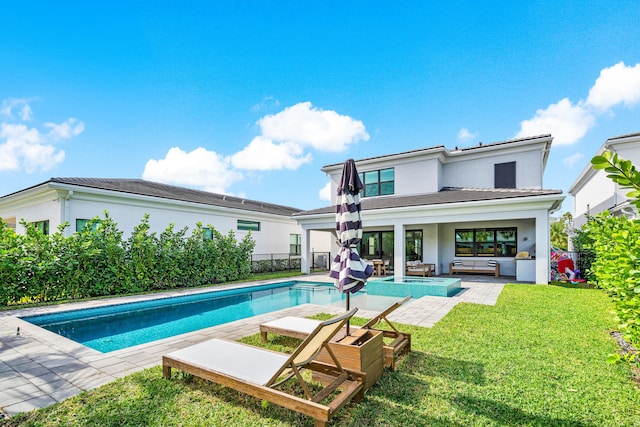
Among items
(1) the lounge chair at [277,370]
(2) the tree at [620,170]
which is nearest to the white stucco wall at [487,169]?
(1) the lounge chair at [277,370]

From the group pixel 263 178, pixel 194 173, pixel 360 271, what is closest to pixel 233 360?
pixel 360 271

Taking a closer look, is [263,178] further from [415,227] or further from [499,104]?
[499,104]

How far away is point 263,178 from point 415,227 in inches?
706

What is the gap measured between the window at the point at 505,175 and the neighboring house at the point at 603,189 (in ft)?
9.84

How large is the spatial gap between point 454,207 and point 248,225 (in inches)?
496

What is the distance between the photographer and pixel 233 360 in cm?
386

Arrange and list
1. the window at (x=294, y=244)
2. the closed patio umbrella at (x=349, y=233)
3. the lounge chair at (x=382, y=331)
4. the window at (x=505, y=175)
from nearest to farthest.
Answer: the lounge chair at (x=382, y=331) → the closed patio umbrella at (x=349, y=233) → the window at (x=505, y=175) → the window at (x=294, y=244)

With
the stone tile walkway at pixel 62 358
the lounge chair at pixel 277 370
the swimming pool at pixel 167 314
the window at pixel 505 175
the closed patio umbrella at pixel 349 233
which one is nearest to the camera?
the lounge chair at pixel 277 370

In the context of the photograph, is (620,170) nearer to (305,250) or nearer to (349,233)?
(349,233)

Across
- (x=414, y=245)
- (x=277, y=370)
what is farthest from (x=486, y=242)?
(x=277, y=370)

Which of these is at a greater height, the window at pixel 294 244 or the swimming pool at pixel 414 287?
the window at pixel 294 244

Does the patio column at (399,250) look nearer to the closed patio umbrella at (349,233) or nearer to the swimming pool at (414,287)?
the swimming pool at (414,287)

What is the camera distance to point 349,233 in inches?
187

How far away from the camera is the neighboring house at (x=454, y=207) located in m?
13.9
